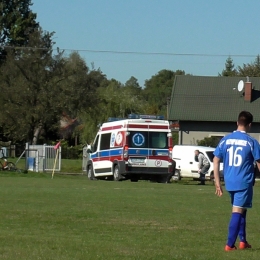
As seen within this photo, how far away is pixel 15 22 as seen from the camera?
268 ft

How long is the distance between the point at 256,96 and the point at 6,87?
2189cm

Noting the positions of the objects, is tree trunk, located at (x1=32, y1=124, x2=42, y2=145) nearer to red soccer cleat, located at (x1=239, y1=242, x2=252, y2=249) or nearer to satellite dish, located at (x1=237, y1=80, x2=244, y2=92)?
satellite dish, located at (x1=237, y1=80, x2=244, y2=92)

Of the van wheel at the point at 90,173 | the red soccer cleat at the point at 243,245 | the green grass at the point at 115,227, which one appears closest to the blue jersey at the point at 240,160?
the red soccer cleat at the point at 243,245

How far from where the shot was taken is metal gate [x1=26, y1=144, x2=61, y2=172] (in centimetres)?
4241

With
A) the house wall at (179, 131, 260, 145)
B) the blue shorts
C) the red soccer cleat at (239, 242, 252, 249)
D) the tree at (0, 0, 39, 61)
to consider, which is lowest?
the red soccer cleat at (239, 242, 252, 249)

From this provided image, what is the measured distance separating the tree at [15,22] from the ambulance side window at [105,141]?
46.8m

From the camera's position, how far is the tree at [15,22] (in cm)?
8050

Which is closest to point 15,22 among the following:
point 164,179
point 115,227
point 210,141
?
point 210,141

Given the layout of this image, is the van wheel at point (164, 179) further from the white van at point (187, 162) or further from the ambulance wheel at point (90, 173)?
the white van at point (187, 162)

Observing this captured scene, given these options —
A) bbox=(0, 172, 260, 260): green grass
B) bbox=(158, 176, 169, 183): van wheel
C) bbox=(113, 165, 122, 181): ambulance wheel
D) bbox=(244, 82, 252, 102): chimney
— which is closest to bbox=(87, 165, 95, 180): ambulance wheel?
bbox=(113, 165, 122, 181): ambulance wheel

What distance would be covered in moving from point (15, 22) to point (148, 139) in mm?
52822

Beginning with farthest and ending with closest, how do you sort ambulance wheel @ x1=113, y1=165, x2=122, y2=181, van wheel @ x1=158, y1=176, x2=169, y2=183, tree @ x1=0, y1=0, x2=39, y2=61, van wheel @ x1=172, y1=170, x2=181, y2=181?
tree @ x1=0, y1=0, x2=39, y2=61, van wheel @ x1=172, y1=170, x2=181, y2=181, van wheel @ x1=158, y1=176, x2=169, y2=183, ambulance wheel @ x1=113, y1=165, x2=122, y2=181

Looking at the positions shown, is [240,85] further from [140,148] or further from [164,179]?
[140,148]

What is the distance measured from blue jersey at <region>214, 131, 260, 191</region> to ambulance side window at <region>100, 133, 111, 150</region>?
23.6m
